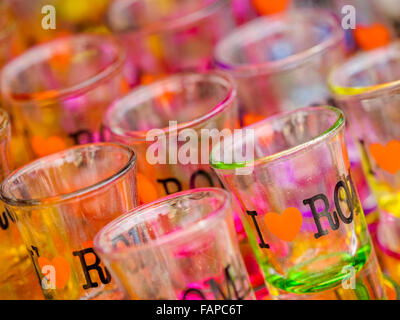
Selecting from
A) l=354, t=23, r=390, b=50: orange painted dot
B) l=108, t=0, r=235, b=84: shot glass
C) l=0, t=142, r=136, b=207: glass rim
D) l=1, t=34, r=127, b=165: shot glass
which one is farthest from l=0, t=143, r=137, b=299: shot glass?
l=354, t=23, r=390, b=50: orange painted dot

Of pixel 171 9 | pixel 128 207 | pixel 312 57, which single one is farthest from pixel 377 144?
pixel 171 9

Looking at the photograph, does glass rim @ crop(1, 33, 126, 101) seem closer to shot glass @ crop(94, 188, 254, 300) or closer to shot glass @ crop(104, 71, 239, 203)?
shot glass @ crop(104, 71, 239, 203)

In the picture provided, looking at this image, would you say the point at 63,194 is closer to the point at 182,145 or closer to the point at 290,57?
the point at 182,145

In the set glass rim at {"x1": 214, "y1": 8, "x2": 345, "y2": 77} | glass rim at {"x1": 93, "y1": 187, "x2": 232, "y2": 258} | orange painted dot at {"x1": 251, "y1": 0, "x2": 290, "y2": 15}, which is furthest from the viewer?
orange painted dot at {"x1": 251, "y1": 0, "x2": 290, "y2": 15}

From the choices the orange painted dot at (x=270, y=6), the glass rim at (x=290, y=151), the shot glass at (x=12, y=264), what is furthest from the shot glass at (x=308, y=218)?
the orange painted dot at (x=270, y=6)

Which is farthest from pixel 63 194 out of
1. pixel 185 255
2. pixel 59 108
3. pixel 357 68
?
pixel 357 68

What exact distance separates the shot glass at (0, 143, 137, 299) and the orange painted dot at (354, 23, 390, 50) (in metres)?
0.54

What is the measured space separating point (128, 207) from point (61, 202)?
7cm

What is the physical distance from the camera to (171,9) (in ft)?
3.66

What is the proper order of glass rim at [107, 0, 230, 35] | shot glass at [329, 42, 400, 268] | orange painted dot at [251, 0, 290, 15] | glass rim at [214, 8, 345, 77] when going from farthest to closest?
orange painted dot at [251, 0, 290, 15] → glass rim at [107, 0, 230, 35] → glass rim at [214, 8, 345, 77] → shot glass at [329, 42, 400, 268]

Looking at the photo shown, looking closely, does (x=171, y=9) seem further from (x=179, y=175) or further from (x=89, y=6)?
(x=179, y=175)

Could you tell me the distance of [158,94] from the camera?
34.5 inches

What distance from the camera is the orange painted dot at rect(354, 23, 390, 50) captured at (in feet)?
3.43
